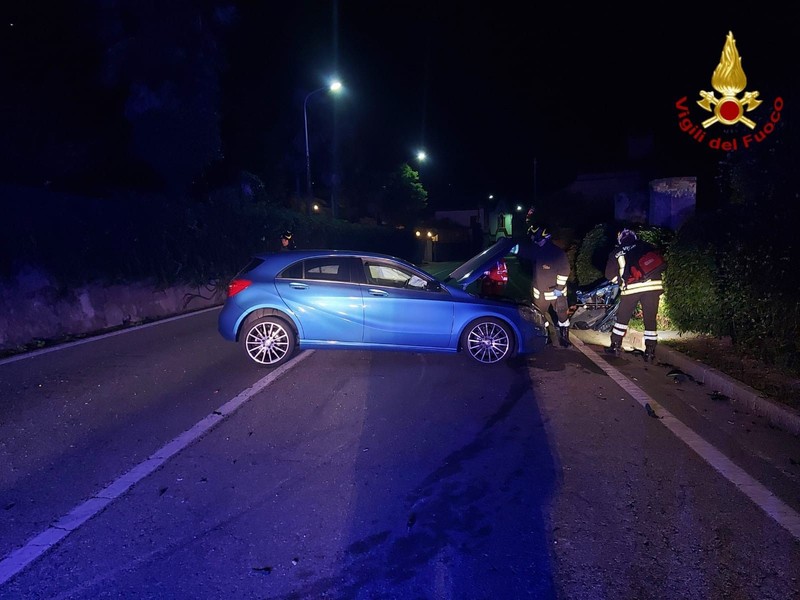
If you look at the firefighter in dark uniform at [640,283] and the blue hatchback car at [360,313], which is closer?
the blue hatchback car at [360,313]

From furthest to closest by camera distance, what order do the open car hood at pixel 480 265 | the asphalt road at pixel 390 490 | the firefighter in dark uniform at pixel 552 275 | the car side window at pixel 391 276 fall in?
the firefighter in dark uniform at pixel 552 275 → the open car hood at pixel 480 265 → the car side window at pixel 391 276 → the asphalt road at pixel 390 490

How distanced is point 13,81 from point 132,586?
982 inches

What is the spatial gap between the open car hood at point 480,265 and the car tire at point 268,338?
241cm

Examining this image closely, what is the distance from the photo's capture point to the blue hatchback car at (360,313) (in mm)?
8055

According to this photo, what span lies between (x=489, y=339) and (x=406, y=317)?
1.20m

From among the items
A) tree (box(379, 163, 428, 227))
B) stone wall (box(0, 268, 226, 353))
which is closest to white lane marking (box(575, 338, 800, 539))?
stone wall (box(0, 268, 226, 353))

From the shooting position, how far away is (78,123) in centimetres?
2472

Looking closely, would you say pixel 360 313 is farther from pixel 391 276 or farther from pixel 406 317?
pixel 391 276

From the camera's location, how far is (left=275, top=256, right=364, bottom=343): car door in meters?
8.05

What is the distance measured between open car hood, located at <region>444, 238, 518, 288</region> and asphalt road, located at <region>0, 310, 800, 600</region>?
187 centimetres

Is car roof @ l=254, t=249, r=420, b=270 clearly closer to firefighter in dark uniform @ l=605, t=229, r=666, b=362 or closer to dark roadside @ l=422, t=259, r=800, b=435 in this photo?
firefighter in dark uniform @ l=605, t=229, r=666, b=362

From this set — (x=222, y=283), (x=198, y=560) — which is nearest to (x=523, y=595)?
(x=198, y=560)

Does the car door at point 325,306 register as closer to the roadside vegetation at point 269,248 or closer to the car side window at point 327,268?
the car side window at point 327,268

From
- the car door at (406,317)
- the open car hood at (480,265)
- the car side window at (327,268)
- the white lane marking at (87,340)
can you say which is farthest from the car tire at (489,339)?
the white lane marking at (87,340)
